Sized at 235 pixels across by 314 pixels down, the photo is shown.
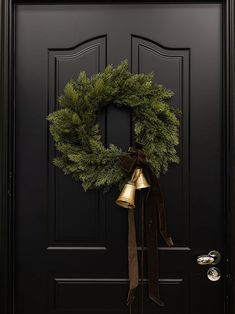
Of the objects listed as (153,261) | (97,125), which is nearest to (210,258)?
(153,261)

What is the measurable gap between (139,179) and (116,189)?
0.15 m

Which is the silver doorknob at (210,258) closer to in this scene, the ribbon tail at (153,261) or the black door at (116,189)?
the black door at (116,189)

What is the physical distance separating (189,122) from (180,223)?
48 cm

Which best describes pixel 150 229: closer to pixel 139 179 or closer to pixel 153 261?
pixel 153 261

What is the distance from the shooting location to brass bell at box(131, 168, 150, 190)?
1441 mm

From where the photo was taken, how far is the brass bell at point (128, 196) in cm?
140

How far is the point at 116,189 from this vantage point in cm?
155

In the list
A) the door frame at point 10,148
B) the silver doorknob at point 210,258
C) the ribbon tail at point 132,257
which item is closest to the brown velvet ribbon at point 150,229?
the ribbon tail at point 132,257

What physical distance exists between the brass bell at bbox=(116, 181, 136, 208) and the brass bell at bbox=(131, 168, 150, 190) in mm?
21

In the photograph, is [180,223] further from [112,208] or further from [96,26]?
[96,26]

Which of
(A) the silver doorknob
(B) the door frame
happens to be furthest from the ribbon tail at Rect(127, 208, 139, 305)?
(B) the door frame

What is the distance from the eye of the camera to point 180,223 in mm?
A: 1551

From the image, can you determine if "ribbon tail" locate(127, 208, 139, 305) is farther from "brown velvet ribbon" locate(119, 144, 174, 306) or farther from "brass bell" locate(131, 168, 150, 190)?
"brass bell" locate(131, 168, 150, 190)

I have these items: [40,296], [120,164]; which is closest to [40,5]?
[120,164]
